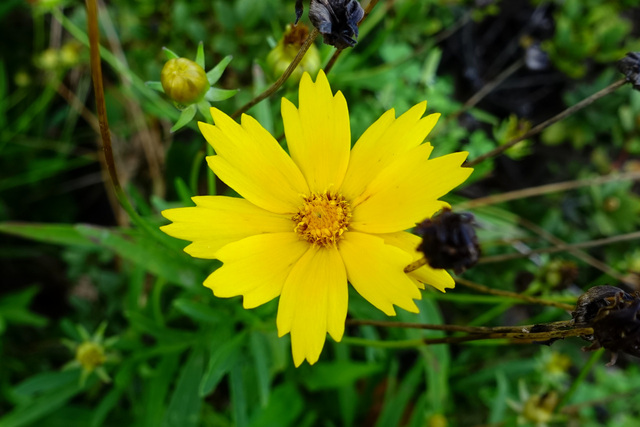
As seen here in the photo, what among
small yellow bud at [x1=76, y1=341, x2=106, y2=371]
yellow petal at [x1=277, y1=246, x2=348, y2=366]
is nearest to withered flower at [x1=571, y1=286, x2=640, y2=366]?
yellow petal at [x1=277, y1=246, x2=348, y2=366]

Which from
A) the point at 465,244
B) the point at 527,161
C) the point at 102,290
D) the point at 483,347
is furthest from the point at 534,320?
the point at 102,290

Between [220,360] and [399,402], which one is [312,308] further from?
[399,402]

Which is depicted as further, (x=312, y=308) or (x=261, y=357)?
(x=261, y=357)

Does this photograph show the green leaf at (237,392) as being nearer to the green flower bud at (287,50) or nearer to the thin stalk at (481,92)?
the green flower bud at (287,50)

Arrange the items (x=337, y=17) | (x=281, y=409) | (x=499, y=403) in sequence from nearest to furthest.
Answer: (x=337, y=17) < (x=281, y=409) < (x=499, y=403)

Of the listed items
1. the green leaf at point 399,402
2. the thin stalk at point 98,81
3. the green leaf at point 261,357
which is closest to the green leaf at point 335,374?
the green leaf at point 399,402

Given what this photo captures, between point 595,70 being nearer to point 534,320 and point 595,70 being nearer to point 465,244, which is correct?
point 534,320

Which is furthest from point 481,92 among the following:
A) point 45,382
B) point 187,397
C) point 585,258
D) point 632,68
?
point 45,382
